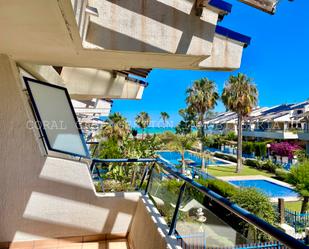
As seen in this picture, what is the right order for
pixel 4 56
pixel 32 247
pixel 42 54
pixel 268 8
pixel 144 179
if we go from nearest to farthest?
pixel 268 8 < pixel 42 54 < pixel 4 56 < pixel 32 247 < pixel 144 179

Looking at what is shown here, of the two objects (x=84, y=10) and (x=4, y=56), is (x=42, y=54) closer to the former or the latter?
(x=4, y=56)

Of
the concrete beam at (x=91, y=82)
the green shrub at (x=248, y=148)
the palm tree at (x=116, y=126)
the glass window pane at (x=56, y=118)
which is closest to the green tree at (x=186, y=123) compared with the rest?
the green shrub at (x=248, y=148)

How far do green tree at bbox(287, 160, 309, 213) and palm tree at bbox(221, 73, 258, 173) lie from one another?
10.4m

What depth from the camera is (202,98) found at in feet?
95.0

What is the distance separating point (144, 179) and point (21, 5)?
2.73 m

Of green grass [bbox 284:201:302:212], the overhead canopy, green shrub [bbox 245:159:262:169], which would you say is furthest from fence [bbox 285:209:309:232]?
green shrub [bbox 245:159:262:169]

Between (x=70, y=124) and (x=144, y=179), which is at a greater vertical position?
(x=70, y=124)

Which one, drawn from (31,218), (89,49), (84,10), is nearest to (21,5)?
(84,10)

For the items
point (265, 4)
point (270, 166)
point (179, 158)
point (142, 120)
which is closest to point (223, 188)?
point (265, 4)

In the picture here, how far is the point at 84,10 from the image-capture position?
188 centimetres

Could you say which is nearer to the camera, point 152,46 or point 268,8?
point 268,8

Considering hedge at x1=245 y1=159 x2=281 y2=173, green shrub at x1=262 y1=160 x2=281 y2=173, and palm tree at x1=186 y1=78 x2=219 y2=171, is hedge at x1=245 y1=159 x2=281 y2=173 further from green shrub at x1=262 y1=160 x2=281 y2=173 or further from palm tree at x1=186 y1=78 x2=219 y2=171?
palm tree at x1=186 y1=78 x2=219 y2=171

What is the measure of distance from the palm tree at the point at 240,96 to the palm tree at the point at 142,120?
1930cm

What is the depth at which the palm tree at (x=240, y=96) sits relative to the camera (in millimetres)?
22703
